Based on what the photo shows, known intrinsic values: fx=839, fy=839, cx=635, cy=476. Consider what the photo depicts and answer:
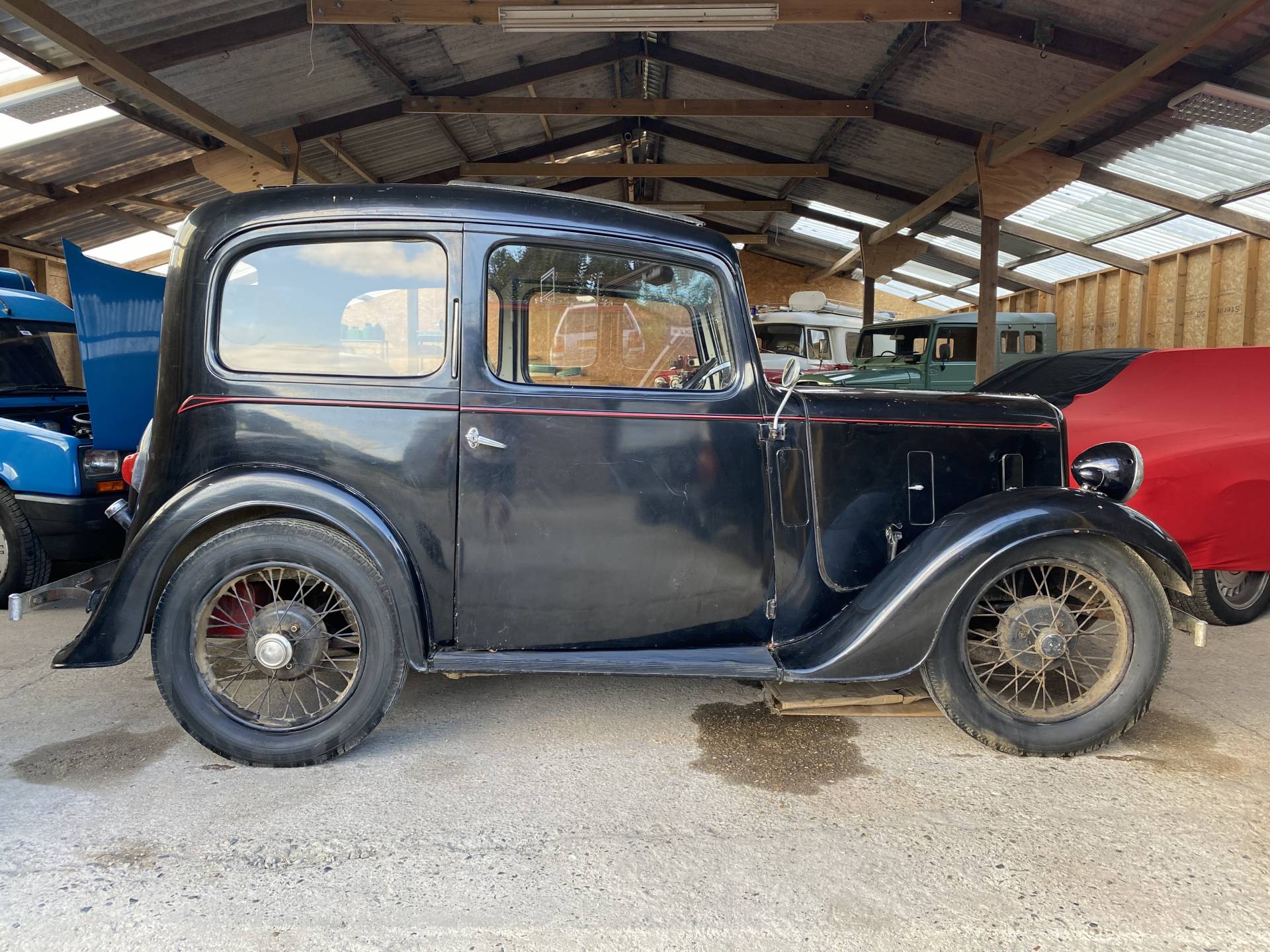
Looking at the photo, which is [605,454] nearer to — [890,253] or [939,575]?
[939,575]

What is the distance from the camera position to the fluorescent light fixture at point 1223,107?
6.98 m

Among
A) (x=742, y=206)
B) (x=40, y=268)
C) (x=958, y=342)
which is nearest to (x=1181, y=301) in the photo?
(x=958, y=342)

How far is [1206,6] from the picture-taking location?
6.31m

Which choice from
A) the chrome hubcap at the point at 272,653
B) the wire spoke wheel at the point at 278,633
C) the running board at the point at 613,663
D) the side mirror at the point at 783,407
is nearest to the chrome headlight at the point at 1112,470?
the side mirror at the point at 783,407

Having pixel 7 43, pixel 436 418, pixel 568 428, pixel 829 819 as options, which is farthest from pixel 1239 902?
pixel 7 43

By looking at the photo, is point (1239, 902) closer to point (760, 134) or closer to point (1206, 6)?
point (1206, 6)

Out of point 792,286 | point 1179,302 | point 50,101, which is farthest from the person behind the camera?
point 792,286

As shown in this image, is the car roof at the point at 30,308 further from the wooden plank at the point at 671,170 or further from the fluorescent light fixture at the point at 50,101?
the wooden plank at the point at 671,170

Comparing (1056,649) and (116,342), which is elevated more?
(116,342)

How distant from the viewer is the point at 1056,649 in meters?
2.95

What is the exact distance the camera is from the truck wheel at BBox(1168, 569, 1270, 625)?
4594 millimetres

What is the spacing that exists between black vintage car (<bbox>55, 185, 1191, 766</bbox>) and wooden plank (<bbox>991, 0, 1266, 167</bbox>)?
15.8 ft

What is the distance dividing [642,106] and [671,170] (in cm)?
278

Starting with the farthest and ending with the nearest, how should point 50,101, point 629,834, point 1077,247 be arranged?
1. point 1077,247
2. point 50,101
3. point 629,834
